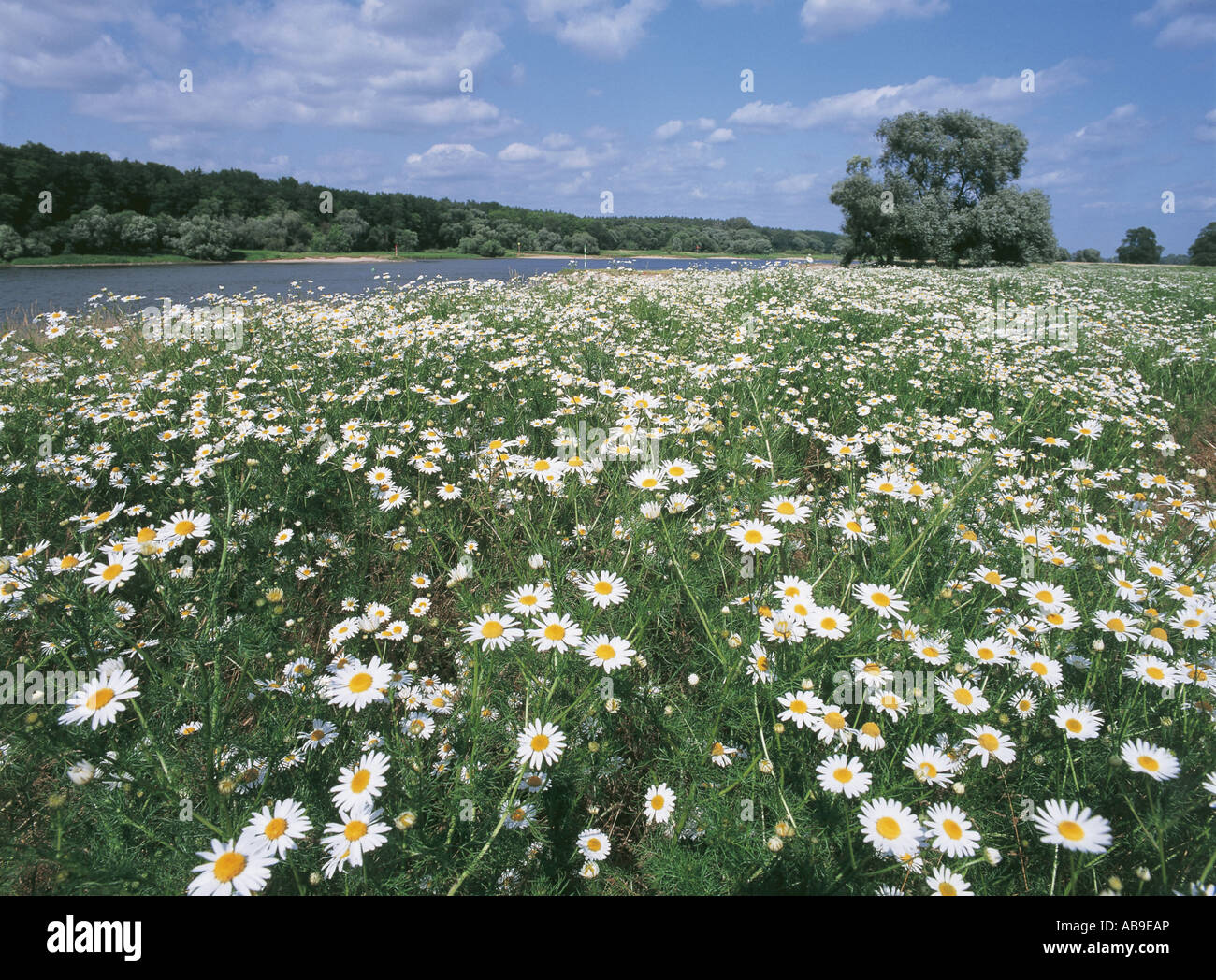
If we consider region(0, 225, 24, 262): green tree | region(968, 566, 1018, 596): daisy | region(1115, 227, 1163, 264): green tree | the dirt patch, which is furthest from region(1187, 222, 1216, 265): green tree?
region(0, 225, 24, 262): green tree

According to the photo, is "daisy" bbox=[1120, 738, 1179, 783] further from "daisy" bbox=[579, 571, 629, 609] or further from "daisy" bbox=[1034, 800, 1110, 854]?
"daisy" bbox=[579, 571, 629, 609]

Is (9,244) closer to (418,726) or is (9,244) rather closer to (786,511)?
(418,726)

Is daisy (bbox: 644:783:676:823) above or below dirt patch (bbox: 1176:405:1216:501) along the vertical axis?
below

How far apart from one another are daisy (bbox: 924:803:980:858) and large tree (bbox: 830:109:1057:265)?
29.3 metres

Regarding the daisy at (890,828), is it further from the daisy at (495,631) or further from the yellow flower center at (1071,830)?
the daisy at (495,631)

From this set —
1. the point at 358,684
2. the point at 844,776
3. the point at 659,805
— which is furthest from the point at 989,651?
the point at 358,684

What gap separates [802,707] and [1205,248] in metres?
67.8

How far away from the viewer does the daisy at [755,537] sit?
1946 mm

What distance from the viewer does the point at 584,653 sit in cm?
158

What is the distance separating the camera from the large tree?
24.2m
